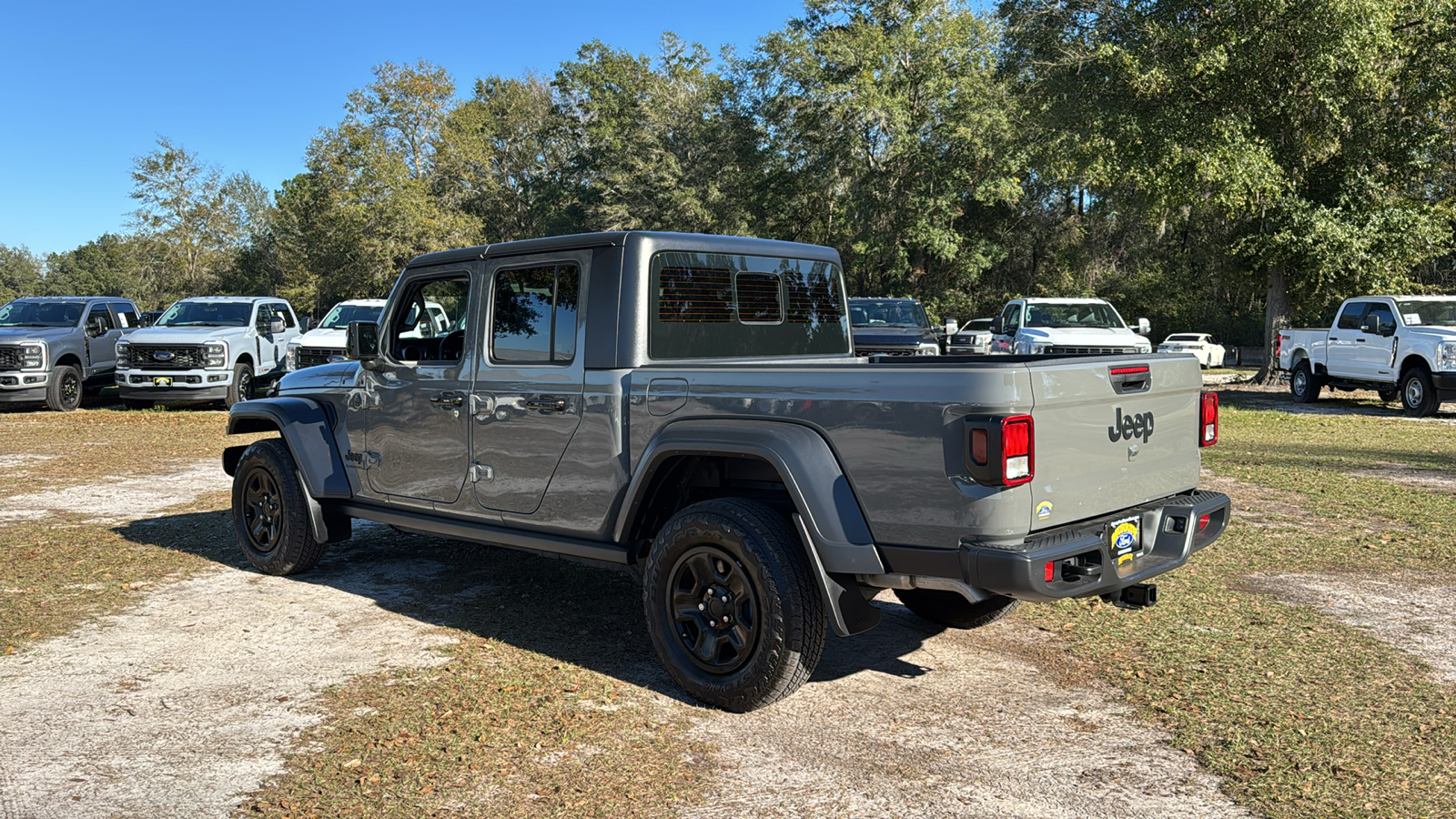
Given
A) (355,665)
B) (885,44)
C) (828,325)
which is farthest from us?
(885,44)

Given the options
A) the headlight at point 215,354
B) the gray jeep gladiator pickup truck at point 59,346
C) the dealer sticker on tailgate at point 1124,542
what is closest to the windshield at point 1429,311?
the dealer sticker on tailgate at point 1124,542

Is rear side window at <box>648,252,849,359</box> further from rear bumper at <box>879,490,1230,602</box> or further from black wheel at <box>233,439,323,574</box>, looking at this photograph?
black wheel at <box>233,439,323,574</box>

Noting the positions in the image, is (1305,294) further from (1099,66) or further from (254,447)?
(254,447)

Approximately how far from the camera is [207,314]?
19.7 meters

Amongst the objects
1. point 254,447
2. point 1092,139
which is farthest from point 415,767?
point 1092,139

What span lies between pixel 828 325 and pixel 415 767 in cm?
328

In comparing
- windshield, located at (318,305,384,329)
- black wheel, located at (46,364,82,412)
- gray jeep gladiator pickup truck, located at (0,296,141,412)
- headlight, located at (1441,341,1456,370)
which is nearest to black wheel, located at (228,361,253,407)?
windshield, located at (318,305,384,329)

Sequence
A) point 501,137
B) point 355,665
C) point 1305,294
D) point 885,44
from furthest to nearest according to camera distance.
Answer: point 501,137 < point 885,44 < point 1305,294 < point 355,665

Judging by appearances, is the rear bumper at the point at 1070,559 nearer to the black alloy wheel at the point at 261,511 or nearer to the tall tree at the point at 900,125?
the black alloy wheel at the point at 261,511

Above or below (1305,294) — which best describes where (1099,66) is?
above

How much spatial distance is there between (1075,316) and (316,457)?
52.1ft

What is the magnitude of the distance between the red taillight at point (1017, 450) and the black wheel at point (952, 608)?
6.01 feet

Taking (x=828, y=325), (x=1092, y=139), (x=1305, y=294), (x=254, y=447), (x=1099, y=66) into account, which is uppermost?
(x=1099, y=66)

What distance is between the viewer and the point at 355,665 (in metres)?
5.30
